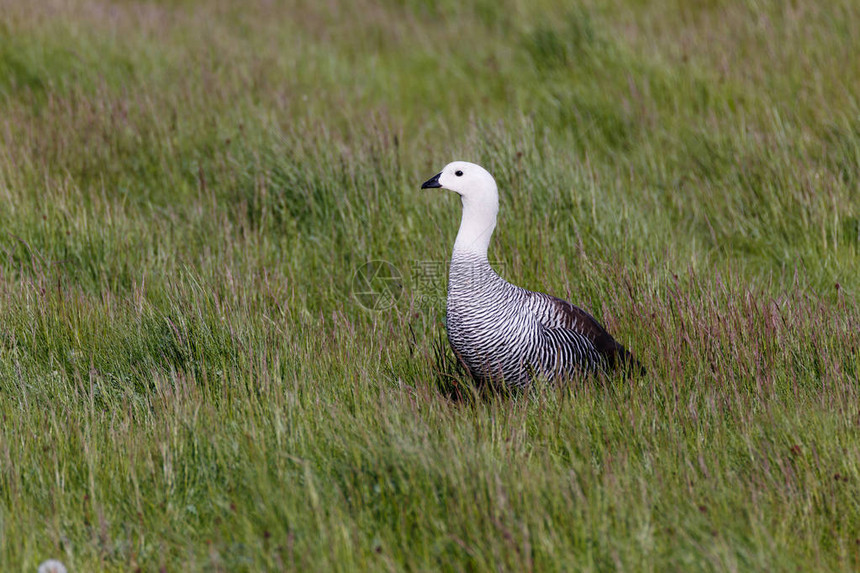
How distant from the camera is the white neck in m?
4.14

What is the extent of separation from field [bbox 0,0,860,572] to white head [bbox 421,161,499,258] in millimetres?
628

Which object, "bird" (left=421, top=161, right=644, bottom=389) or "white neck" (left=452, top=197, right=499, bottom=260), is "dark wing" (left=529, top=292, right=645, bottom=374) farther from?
"white neck" (left=452, top=197, right=499, bottom=260)

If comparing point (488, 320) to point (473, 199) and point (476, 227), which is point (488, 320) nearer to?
point (476, 227)

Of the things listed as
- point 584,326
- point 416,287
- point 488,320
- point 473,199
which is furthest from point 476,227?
point 416,287

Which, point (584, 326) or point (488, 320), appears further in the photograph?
point (584, 326)

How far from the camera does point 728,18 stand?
835 centimetres

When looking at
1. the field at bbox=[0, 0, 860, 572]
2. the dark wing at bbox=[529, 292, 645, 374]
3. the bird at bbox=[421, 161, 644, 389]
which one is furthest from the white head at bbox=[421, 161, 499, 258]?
the field at bbox=[0, 0, 860, 572]

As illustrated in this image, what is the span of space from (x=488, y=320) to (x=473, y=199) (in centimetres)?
58

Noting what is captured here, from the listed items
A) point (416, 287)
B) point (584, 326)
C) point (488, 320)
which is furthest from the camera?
point (416, 287)

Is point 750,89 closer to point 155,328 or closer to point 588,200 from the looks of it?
point 588,200

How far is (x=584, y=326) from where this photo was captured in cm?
439

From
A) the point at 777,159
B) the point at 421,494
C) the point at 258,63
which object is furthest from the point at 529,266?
the point at 258,63

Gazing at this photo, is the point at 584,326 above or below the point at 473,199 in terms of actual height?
below

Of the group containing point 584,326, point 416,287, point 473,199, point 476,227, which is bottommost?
point 416,287
